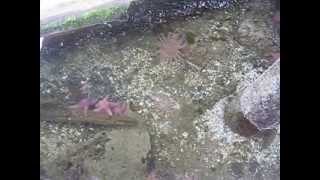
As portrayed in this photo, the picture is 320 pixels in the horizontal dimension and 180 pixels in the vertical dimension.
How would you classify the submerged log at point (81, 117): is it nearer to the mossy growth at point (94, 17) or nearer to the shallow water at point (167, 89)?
the shallow water at point (167, 89)

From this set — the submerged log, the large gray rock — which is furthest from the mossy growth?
the large gray rock

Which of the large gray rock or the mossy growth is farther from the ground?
the mossy growth

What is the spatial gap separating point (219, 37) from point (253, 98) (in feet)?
0.63

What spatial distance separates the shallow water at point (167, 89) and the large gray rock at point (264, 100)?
0.09 feet

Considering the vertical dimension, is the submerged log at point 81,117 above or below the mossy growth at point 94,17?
below

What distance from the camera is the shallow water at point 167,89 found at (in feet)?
4.79

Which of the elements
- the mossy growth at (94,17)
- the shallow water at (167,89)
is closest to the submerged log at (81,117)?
the shallow water at (167,89)

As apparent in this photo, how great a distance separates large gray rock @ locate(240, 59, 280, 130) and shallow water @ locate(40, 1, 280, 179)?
3 cm

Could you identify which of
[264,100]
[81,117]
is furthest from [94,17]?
[264,100]

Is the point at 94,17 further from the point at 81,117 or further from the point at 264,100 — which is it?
the point at 264,100

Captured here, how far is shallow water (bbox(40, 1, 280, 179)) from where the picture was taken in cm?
146

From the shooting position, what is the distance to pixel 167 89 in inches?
58.3

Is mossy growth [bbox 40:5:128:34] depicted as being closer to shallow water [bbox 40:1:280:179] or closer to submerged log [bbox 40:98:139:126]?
shallow water [bbox 40:1:280:179]
